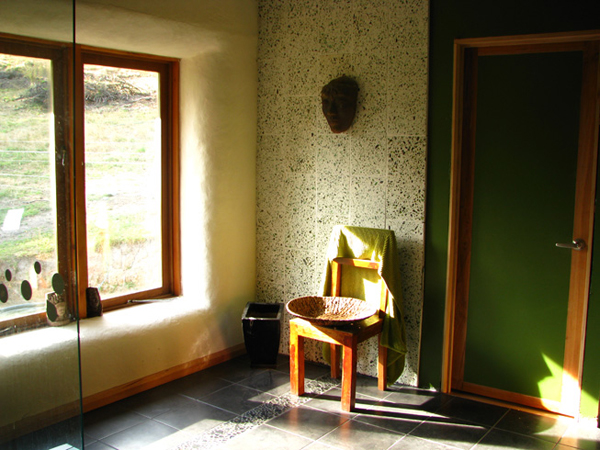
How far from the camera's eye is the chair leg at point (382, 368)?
3344 millimetres

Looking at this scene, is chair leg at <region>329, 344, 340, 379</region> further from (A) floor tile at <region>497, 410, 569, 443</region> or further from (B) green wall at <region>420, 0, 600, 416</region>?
(A) floor tile at <region>497, 410, 569, 443</region>

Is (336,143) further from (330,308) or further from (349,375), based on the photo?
(349,375)

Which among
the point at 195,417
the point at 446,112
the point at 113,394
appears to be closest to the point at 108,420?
the point at 113,394

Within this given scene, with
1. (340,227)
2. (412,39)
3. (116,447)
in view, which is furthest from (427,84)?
(116,447)

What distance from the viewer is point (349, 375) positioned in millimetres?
3086

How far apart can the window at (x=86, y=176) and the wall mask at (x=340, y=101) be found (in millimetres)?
1031

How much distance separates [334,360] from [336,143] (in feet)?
4.53

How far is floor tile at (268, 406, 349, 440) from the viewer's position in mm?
2876

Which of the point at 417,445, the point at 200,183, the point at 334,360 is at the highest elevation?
the point at 200,183

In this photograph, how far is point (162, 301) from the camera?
3686mm

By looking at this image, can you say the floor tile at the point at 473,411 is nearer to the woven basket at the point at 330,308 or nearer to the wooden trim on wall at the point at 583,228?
the wooden trim on wall at the point at 583,228

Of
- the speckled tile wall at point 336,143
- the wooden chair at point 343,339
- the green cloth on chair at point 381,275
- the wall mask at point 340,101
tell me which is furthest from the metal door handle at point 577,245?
the wall mask at point 340,101

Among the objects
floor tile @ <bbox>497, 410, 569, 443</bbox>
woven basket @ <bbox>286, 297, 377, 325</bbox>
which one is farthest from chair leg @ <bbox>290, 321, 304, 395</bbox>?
floor tile @ <bbox>497, 410, 569, 443</bbox>

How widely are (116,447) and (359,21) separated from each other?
8.97ft
